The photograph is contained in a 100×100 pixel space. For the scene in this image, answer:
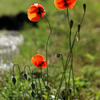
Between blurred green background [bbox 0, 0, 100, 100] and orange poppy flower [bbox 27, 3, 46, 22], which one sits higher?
orange poppy flower [bbox 27, 3, 46, 22]

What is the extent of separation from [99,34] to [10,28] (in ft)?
8.71

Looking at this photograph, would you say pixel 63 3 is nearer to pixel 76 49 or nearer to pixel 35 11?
pixel 35 11

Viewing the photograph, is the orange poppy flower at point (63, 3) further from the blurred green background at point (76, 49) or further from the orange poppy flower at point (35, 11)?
the blurred green background at point (76, 49)

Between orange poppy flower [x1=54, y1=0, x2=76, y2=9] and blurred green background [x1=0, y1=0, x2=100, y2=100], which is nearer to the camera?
orange poppy flower [x1=54, y1=0, x2=76, y2=9]

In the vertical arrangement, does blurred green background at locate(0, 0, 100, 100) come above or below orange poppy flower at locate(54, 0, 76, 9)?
below

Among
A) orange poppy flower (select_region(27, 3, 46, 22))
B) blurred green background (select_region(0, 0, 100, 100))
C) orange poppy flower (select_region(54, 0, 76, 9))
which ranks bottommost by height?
blurred green background (select_region(0, 0, 100, 100))

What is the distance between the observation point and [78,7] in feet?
16.9

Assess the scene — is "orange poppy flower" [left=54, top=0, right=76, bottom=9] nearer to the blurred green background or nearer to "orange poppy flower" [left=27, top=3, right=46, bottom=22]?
"orange poppy flower" [left=27, top=3, right=46, bottom=22]

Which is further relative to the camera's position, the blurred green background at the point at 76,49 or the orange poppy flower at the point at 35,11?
the blurred green background at the point at 76,49

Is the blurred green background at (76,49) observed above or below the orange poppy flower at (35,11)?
below

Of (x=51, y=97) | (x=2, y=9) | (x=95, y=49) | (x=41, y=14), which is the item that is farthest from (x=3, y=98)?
(x=2, y=9)

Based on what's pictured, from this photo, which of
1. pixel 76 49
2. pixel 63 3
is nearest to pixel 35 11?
pixel 63 3

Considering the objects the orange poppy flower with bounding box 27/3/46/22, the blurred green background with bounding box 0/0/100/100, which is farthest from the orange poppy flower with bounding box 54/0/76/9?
the blurred green background with bounding box 0/0/100/100

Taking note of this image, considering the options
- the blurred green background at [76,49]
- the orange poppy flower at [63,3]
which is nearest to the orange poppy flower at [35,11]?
the orange poppy flower at [63,3]
